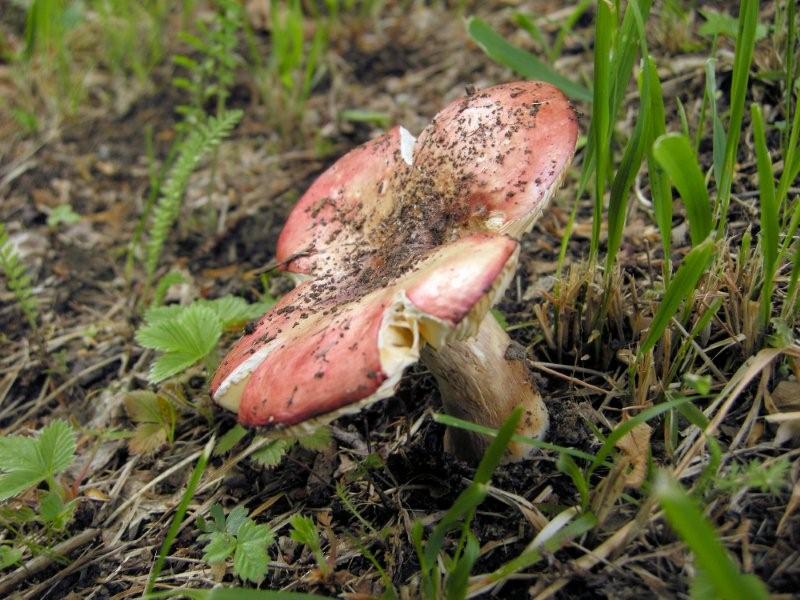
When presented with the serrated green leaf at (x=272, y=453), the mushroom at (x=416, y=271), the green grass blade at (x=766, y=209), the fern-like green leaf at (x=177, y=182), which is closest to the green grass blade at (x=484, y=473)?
the mushroom at (x=416, y=271)

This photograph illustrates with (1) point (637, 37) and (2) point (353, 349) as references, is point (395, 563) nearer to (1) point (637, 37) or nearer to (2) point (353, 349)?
(2) point (353, 349)

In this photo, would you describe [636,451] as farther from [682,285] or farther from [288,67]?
[288,67]

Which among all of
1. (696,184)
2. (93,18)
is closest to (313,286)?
(696,184)

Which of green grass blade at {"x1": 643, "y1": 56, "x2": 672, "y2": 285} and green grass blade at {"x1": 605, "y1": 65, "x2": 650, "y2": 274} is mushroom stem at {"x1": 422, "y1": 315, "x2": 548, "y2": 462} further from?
green grass blade at {"x1": 643, "y1": 56, "x2": 672, "y2": 285}

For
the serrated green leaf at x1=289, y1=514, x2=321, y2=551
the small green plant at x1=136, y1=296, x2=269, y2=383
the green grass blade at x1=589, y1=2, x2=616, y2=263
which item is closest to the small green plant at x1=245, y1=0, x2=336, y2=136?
the small green plant at x1=136, y1=296, x2=269, y2=383

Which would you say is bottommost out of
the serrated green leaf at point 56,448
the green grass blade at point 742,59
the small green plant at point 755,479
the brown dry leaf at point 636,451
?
the brown dry leaf at point 636,451

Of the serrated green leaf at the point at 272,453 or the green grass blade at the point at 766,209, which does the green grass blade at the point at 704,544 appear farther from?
the serrated green leaf at the point at 272,453
